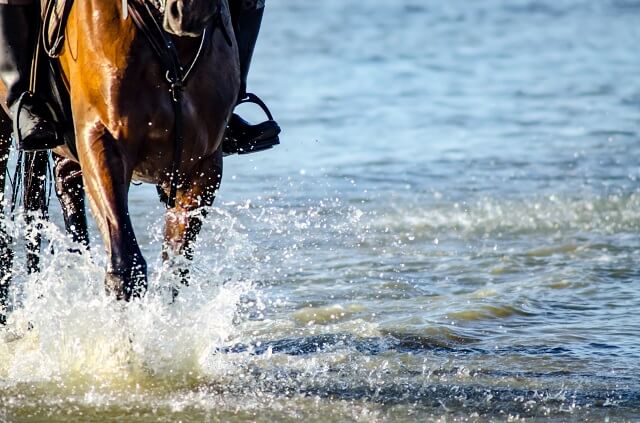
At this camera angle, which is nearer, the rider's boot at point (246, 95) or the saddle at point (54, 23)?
the saddle at point (54, 23)

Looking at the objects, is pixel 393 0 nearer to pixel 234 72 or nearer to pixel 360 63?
pixel 360 63

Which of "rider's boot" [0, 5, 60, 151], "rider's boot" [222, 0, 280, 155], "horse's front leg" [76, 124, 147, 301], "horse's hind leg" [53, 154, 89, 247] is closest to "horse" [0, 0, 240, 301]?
"horse's front leg" [76, 124, 147, 301]

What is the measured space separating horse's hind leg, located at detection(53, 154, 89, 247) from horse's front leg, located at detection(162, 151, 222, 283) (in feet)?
3.69

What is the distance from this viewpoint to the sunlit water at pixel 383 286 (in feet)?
19.6

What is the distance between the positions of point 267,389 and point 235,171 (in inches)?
262

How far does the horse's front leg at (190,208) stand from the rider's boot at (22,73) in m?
0.65

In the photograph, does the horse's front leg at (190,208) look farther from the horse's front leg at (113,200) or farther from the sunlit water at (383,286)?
the horse's front leg at (113,200)

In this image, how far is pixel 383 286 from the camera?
8.55 meters

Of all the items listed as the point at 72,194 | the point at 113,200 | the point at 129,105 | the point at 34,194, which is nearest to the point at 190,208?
the point at 113,200

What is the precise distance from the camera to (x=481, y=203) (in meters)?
11.4

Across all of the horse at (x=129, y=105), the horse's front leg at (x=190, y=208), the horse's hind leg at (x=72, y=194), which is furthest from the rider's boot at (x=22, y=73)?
Answer: the horse's hind leg at (x=72, y=194)

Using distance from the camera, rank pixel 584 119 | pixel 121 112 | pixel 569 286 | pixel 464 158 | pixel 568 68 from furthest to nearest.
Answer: pixel 568 68
pixel 584 119
pixel 464 158
pixel 569 286
pixel 121 112

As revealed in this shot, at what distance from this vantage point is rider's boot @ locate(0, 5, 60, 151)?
614cm

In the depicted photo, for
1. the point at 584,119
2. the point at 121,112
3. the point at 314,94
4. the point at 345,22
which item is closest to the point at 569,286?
the point at 121,112
